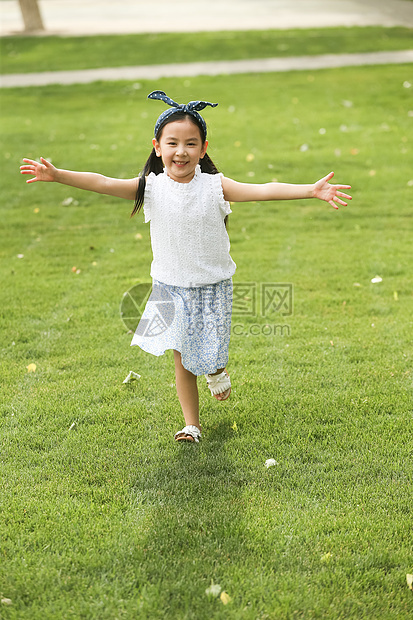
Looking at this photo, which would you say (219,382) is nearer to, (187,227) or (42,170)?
(187,227)

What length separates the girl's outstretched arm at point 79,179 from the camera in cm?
313

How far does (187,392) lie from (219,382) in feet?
0.72

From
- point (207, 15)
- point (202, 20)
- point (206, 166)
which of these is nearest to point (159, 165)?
point (206, 166)

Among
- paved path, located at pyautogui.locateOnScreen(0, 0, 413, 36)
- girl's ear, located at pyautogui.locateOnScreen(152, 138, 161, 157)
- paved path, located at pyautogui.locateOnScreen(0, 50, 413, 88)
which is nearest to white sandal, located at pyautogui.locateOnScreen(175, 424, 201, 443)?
girl's ear, located at pyautogui.locateOnScreen(152, 138, 161, 157)

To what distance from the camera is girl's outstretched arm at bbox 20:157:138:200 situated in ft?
10.3

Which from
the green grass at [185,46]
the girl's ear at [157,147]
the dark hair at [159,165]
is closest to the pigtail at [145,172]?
the dark hair at [159,165]

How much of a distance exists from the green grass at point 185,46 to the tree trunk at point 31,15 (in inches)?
80.9

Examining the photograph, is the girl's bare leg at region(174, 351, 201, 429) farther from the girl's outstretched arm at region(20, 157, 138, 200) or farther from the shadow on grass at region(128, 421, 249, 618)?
the girl's outstretched arm at region(20, 157, 138, 200)

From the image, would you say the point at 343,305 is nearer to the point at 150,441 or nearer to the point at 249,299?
the point at 249,299

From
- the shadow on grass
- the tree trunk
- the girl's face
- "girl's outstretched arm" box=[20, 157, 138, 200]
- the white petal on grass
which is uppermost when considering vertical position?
the tree trunk

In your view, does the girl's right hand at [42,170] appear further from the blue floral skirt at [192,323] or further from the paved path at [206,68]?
the paved path at [206,68]

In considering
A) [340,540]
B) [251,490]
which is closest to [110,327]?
[251,490]

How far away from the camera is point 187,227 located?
3.28m

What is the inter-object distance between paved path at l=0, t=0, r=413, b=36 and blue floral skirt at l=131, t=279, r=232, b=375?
17.5 metres
